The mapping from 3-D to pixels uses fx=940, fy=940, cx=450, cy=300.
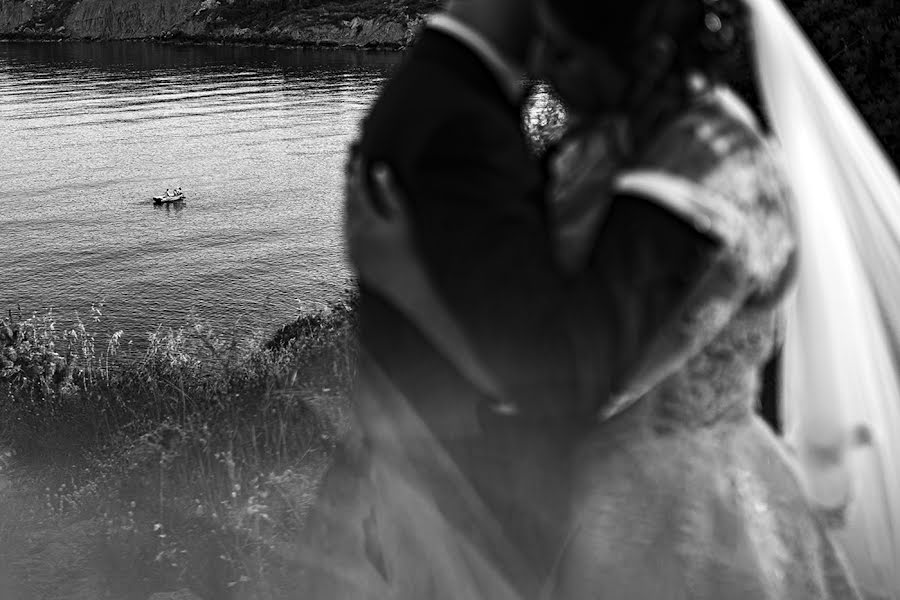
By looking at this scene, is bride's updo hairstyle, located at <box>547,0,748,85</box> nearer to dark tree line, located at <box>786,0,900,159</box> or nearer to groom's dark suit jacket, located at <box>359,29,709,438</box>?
groom's dark suit jacket, located at <box>359,29,709,438</box>

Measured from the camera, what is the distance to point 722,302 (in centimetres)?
174

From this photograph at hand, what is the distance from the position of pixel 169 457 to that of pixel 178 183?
53619mm

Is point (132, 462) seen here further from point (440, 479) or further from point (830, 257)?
point (830, 257)

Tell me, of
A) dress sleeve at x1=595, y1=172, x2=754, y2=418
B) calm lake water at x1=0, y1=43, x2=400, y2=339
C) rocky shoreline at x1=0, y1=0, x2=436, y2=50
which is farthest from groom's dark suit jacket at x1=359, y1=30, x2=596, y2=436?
rocky shoreline at x1=0, y1=0, x2=436, y2=50

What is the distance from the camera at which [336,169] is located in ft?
198

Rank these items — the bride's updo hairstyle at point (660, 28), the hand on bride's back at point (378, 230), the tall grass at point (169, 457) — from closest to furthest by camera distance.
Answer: the bride's updo hairstyle at point (660, 28) → the hand on bride's back at point (378, 230) → the tall grass at point (169, 457)

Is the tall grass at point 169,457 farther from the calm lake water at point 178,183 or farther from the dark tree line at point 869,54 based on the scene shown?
the calm lake water at point 178,183

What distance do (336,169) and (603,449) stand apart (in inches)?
2342

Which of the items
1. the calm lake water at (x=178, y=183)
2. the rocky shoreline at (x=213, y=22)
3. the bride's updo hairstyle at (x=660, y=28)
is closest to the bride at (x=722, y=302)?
the bride's updo hairstyle at (x=660, y=28)

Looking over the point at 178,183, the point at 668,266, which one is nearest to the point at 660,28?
the point at 668,266

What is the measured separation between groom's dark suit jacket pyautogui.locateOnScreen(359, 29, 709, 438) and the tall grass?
364 cm

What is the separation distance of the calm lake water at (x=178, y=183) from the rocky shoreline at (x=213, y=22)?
4728mm

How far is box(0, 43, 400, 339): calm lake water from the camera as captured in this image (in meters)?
38.0

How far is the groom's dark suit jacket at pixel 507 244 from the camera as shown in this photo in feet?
5.34
